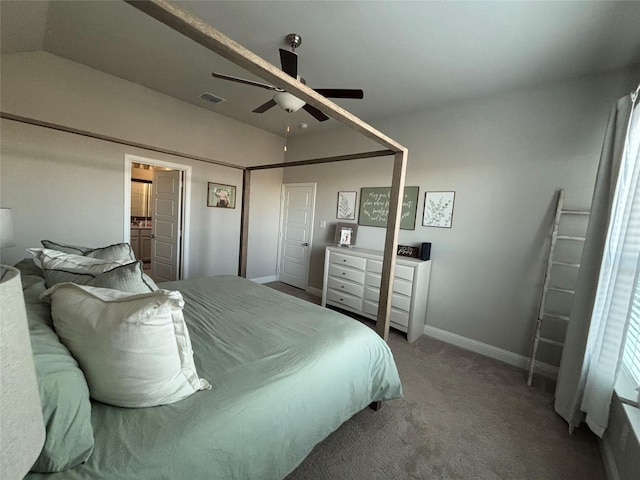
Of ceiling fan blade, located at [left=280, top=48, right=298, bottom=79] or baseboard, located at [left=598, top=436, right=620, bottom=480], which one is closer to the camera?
baseboard, located at [left=598, top=436, right=620, bottom=480]

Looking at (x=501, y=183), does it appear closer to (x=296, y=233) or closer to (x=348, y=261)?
(x=348, y=261)

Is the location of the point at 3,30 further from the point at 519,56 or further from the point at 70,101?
the point at 519,56

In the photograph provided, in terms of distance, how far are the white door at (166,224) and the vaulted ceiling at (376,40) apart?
143 centimetres

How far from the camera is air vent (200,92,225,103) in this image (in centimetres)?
334

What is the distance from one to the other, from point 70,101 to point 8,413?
372 cm

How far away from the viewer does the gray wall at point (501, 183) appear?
2383mm

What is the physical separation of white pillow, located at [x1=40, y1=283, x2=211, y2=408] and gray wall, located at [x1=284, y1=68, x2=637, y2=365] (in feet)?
9.75

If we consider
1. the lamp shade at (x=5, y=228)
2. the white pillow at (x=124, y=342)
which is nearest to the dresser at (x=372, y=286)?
the white pillow at (x=124, y=342)

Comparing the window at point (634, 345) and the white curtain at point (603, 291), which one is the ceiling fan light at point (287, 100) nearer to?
Answer: the white curtain at point (603, 291)

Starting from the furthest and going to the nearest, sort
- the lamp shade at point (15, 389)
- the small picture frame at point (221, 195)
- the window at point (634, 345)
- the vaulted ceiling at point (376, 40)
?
the small picture frame at point (221, 195) < the vaulted ceiling at point (376, 40) < the window at point (634, 345) < the lamp shade at point (15, 389)

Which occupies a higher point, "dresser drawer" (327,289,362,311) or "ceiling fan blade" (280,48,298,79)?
"ceiling fan blade" (280,48,298,79)

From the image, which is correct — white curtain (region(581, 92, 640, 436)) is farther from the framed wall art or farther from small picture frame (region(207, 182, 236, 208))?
small picture frame (region(207, 182, 236, 208))

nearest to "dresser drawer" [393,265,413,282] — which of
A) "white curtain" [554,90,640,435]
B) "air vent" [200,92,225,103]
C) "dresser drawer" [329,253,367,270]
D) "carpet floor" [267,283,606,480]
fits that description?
"dresser drawer" [329,253,367,270]

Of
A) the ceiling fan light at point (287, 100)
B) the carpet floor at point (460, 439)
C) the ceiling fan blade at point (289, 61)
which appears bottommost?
the carpet floor at point (460, 439)
